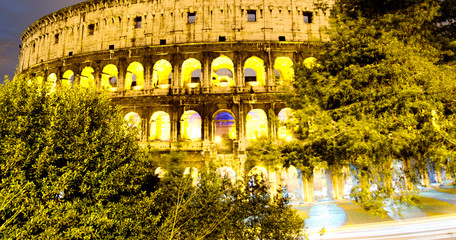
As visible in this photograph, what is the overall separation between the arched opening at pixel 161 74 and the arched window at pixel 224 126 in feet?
16.0

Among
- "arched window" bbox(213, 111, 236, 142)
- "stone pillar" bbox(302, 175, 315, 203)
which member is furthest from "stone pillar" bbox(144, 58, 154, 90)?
"stone pillar" bbox(302, 175, 315, 203)

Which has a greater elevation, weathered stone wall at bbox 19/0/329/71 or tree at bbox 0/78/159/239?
weathered stone wall at bbox 19/0/329/71

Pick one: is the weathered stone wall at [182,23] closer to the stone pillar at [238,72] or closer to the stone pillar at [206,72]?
the stone pillar at [238,72]

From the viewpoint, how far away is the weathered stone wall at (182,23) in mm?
18359

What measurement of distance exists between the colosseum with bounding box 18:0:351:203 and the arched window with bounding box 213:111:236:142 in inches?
2.9

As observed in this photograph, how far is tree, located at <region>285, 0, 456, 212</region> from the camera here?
6.02 m

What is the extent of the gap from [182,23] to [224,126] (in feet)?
28.4

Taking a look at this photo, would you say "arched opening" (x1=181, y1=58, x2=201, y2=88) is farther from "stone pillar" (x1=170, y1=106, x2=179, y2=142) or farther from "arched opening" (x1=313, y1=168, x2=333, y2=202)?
"arched opening" (x1=313, y1=168, x2=333, y2=202)

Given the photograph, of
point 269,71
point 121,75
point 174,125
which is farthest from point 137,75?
point 269,71

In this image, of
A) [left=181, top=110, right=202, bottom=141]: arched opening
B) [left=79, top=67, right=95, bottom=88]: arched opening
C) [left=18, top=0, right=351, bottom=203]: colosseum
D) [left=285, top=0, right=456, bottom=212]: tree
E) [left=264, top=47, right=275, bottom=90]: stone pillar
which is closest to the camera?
[left=285, top=0, right=456, bottom=212]: tree

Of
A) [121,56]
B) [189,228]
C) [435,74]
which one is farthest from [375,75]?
[121,56]

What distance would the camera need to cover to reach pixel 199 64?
18891 mm

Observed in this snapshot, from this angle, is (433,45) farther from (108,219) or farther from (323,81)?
(108,219)

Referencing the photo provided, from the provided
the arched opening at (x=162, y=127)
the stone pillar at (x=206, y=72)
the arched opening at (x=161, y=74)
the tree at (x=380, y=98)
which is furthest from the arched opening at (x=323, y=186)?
the arched opening at (x=161, y=74)
